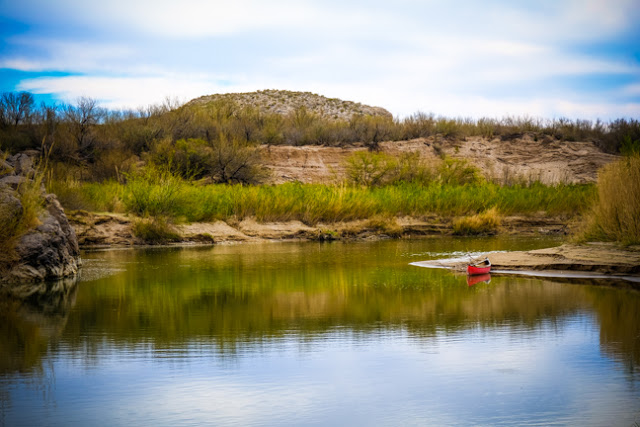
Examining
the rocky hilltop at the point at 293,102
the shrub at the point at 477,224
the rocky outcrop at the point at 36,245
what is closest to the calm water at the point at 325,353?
the rocky outcrop at the point at 36,245

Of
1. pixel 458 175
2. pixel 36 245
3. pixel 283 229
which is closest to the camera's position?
pixel 36 245

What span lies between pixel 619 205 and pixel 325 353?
8315 millimetres

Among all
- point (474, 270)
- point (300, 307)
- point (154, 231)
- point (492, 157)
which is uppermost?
point (492, 157)

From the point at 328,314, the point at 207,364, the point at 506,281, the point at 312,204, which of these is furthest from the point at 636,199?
the point at 312,204

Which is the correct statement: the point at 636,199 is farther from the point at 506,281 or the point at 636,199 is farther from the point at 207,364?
the point at 207,364

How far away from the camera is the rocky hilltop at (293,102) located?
205 ft

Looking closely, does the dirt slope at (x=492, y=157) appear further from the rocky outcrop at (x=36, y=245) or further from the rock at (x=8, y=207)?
the rock at (x=8, y=207)

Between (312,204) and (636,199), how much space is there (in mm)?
11582

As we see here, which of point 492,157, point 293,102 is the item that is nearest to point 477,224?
point 492,157

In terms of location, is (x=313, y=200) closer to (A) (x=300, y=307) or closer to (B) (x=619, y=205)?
(B) (x=619, y=205)

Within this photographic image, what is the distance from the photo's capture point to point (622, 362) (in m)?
6.30

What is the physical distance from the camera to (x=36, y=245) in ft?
39.5

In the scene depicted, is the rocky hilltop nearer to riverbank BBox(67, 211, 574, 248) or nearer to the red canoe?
riverbank BBox(67, 211, 574, 248)

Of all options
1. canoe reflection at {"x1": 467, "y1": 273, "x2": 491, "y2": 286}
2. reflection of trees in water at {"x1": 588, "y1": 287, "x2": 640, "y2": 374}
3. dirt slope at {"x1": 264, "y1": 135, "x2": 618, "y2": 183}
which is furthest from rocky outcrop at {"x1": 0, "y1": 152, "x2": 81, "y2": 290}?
dirt slope at {"x1": 264, "y1": 135, "x2": 618, "y2": 183}
